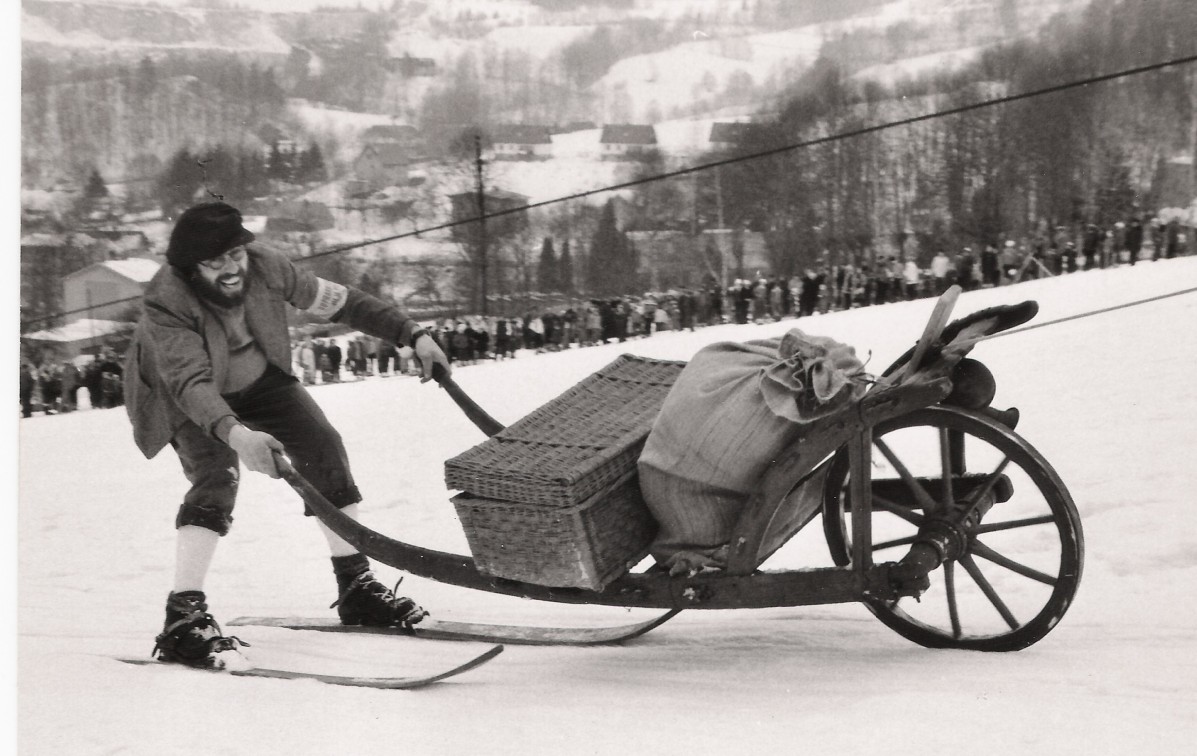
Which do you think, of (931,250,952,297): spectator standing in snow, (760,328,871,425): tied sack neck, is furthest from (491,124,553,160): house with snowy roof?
(760,328,871,425): tied sack neck

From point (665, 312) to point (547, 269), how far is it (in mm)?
458

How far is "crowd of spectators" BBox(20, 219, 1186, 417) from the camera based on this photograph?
3473 millimetres

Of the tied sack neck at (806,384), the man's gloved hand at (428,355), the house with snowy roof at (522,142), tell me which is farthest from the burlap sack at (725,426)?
the house with snowy roof at (522,142)

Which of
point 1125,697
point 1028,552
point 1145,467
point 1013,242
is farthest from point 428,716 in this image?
point 1013,242

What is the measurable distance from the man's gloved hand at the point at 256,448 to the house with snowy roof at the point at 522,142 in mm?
1443

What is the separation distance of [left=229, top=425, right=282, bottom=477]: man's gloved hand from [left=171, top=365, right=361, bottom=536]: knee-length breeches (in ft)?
1.16

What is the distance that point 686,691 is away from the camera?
2725 millimetres

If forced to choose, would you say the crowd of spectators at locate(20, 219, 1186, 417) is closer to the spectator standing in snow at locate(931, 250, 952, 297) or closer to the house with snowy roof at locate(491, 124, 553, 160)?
the spectator standing in snow at locate(931, 250, 952, 297)

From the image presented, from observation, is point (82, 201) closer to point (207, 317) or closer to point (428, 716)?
point (207, 317)

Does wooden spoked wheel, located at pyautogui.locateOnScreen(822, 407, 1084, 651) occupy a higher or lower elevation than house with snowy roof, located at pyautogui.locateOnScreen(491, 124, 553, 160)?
lower

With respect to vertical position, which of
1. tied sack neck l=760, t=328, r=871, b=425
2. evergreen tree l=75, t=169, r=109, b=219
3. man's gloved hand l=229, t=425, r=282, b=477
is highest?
evergreen tree l=75, t=169, r=109, b=219

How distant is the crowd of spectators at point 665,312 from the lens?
3473 mm

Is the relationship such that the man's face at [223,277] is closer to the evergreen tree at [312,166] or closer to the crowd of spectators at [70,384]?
the crowd of spectators at [70,384]

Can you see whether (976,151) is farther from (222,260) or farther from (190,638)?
(190,638)
